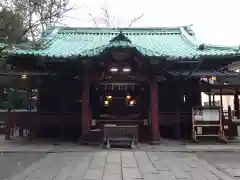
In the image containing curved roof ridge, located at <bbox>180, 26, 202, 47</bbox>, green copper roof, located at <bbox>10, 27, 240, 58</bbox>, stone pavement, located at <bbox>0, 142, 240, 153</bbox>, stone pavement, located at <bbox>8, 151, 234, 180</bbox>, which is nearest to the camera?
stone pavement, located at <bbox>8, 151, 234, 180</bbox>

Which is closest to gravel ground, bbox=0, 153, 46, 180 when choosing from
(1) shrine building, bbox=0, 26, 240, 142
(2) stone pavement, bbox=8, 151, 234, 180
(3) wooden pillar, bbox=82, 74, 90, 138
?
(2) stone pavement, bbox=8, 151, 234, 180

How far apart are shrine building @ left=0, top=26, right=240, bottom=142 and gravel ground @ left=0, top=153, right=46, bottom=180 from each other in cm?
265

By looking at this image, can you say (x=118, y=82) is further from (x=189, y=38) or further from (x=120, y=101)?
(x=189, y=38)

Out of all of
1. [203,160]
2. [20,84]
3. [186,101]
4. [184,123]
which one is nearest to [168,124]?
[184,123]

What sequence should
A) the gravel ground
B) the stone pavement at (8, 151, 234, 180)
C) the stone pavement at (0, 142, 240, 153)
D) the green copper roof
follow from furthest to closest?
the green copper roof < the stone pavement at (0, 142, 240, 153) < the gravel ground < the stone pavement at (8, 151, 234, 180)

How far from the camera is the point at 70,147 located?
10.5 m

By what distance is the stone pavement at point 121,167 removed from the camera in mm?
6461

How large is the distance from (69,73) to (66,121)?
213cm

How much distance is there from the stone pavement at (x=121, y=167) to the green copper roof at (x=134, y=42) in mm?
3847

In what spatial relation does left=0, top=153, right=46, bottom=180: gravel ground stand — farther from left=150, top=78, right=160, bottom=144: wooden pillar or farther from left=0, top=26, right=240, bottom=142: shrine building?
left=150, top=78, right=160, bottom=144: wooden pillar

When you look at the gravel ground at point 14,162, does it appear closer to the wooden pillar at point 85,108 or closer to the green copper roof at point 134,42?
the wooden pillar at point 85,108

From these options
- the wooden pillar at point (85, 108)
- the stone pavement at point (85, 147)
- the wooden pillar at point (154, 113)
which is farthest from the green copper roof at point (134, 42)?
the stone pavement at point (85, 147)

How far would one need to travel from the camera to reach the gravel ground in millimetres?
7059

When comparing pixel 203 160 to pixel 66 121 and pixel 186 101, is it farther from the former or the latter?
pixel 66 121
